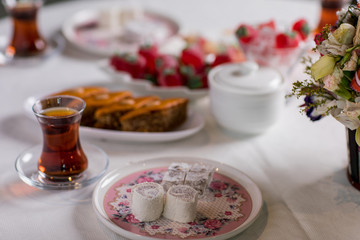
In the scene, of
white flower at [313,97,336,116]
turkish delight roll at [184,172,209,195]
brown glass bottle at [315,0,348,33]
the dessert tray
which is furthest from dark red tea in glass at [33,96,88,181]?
brown glass bottle at [315,0,348,33]

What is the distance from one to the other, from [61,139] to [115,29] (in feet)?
3.40

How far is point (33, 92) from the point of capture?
5.15 ft

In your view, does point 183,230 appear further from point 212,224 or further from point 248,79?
point 248,79

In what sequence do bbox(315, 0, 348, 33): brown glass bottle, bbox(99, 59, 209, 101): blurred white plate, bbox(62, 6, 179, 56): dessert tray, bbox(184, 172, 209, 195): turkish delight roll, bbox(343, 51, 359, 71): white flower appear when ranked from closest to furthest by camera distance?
bbox(343, 51, 359, 71): white flower
bbox(184, 172, 209, 195): turkish delight roll
bbox(99, 59, 209, 101): blurred white plate
bbox(315, 0, 348, 33): brown glass bottle
bbox(62, 6, 179, 56): dessert tray

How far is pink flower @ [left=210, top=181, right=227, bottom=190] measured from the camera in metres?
1.05

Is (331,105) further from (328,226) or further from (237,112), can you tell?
(237,112)

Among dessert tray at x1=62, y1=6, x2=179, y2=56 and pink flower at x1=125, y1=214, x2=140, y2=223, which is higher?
dessert tray at x1=62, y1=6, x2=179, y2=56

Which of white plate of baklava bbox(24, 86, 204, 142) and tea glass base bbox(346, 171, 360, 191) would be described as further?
white plate of baklava bbox(24, 86, 204, 142)

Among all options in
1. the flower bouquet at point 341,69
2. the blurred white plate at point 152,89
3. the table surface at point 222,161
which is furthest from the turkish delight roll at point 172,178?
the blurred white plate at point 152,89

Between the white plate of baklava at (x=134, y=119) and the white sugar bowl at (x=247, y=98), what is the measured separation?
9 cm

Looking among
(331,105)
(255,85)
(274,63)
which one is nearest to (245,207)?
(331,105)

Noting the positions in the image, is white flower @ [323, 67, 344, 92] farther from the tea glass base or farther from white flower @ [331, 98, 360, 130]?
the tea glass base

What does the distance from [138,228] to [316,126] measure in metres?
0.69

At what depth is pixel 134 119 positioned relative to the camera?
1.28m
